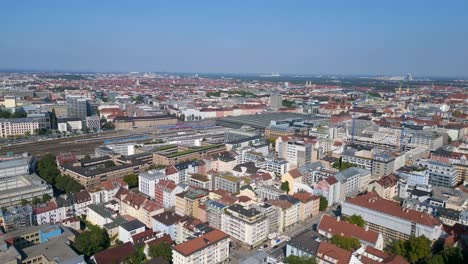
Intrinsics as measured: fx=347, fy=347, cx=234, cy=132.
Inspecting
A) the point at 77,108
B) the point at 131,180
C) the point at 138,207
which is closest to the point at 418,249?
the point at 138,207

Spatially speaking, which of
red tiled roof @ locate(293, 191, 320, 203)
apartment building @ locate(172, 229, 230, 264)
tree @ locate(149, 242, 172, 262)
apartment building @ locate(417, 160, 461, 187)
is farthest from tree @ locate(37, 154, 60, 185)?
apartment building @ locate(417, 160, 461, 187)

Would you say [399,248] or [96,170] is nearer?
[399,248]

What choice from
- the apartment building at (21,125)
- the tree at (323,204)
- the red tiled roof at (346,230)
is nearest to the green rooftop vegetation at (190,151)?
the tree at (323,204)

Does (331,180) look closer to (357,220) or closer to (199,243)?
(357,220)

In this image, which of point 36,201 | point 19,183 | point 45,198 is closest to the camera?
point 36,201

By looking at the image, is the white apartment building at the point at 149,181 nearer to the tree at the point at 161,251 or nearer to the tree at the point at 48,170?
the tree at the point at 48,170
